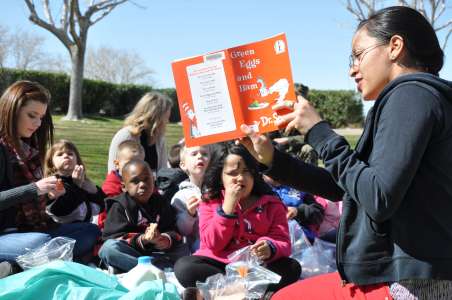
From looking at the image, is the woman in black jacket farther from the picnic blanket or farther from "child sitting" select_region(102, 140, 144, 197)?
the picnic blanket

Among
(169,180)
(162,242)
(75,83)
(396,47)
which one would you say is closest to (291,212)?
(162,242)

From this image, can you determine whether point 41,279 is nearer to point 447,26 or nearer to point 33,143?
point 33,143

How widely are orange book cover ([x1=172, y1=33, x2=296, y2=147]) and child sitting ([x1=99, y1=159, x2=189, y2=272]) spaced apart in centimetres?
165

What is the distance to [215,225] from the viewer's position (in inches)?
130

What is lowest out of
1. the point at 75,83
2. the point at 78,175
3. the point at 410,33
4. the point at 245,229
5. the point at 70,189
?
the point at 245,229

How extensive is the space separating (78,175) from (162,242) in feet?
2.90

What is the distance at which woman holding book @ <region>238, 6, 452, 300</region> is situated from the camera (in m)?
1.58

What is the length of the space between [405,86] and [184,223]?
2776mm

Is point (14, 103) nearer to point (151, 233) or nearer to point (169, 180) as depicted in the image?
point (151, 233)

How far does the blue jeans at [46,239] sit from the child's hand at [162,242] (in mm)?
569

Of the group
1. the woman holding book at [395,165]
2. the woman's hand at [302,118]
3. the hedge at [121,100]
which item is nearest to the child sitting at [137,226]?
the woman's hand at [302,118]

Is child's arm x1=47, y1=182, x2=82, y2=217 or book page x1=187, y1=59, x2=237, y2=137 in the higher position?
book page x1=187, y1=59, x2=237, y2=137

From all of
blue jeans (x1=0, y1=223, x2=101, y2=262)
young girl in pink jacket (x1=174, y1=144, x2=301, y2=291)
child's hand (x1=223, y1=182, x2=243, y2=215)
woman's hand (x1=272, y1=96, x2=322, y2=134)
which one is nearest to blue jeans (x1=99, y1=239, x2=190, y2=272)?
blue jeans (x1=0, y1=223, x2=101, y2=262)

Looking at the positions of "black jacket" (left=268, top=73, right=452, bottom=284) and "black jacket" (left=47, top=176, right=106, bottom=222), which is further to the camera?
"black jacket" (left=47, top=176, right=106, bottom=222)
